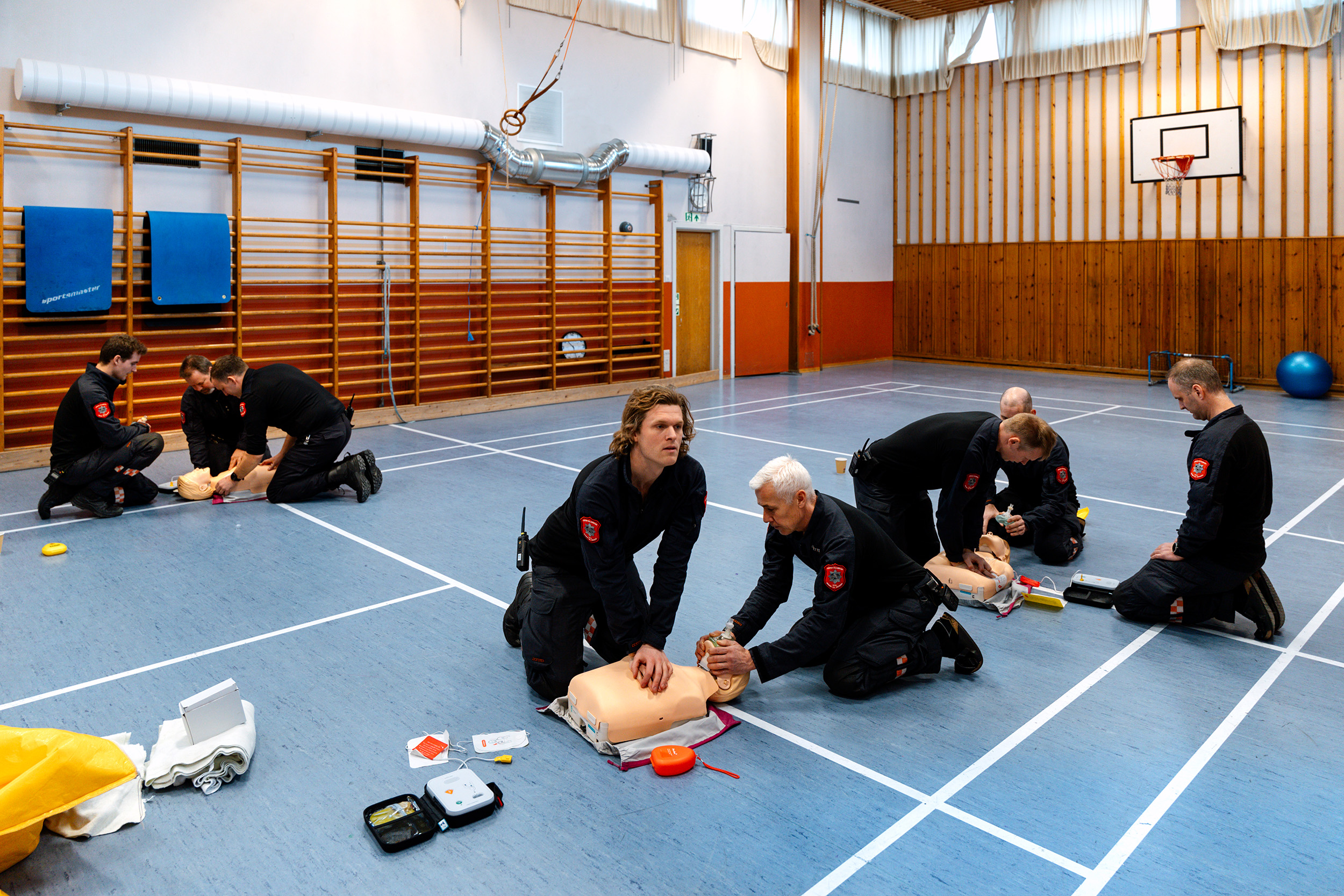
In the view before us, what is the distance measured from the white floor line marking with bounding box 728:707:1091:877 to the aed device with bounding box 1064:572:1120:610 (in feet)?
7.91

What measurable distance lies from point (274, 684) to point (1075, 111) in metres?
17.7

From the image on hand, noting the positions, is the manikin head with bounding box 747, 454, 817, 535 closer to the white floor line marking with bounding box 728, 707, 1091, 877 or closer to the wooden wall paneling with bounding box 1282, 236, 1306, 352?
the white floor line marking with bounding box 728, 707, 1091, 877

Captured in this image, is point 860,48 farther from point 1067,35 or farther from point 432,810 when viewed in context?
point 432,810

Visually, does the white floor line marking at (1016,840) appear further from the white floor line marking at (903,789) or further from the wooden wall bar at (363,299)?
the wooden wall bar at (363,299)

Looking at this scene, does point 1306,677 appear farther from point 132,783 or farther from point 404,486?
point 404,486

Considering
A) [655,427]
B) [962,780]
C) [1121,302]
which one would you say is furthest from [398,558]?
[1121,302]

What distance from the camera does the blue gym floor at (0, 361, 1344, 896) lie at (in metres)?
3.04

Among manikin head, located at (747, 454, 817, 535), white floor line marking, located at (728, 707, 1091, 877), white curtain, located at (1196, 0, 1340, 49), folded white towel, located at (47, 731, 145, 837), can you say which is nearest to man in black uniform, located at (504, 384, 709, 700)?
manikin head, located at (747, 454, 817, 535)

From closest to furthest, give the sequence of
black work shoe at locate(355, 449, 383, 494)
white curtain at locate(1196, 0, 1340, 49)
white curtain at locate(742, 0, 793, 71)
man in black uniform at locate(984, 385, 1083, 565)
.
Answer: man in black uniform at locate(984, 385, 1083, 565)
black work shoe at locate(355, 449, 383, 494)
white curtain at locate(1196, 0, 1340, 49)
white curtain at locate(742, 0, 793, 71)

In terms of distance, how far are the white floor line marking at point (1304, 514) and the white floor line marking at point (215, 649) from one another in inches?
211

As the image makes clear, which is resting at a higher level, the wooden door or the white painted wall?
the white painted wall

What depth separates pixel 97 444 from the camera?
24.5 feet

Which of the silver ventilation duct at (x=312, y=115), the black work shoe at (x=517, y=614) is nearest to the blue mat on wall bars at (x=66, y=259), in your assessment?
the silver ventilation duct at (x=312, y=115)

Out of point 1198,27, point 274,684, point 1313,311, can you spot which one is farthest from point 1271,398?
point 274,684
